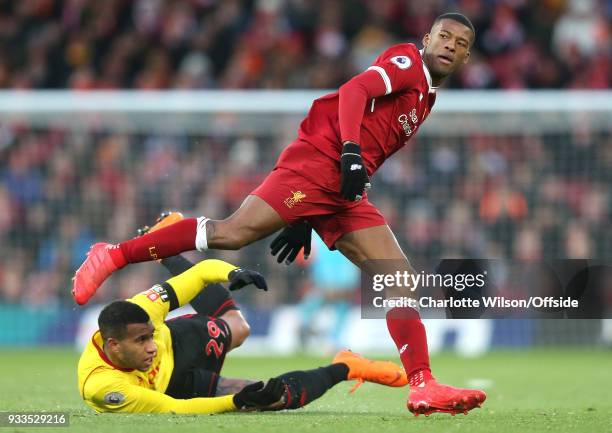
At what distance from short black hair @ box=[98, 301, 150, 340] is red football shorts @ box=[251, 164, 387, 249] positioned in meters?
0.88

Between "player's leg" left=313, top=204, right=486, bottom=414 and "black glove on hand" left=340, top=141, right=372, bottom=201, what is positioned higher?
"black glove on hand" left=340, top=141, right=372, bottom=201

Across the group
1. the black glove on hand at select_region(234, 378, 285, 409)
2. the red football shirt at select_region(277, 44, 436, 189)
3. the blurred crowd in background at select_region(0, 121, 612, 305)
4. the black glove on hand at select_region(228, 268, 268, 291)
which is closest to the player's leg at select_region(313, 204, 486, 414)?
the red football shirt at select_region(277, 44, 436, 189)

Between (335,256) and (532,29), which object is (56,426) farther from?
(532,29)

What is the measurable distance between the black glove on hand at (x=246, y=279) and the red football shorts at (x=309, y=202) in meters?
0.36

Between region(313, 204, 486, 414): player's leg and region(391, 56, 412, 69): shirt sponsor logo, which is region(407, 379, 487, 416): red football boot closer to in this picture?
region(313, 204, 486, 414): player's leg

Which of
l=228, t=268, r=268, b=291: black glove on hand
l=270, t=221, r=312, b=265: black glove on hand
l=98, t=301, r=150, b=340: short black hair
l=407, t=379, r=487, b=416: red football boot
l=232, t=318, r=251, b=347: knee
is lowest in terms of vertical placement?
l=407, t=379, r=487, b=416: red football boot

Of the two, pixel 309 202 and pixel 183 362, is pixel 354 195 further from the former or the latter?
pixel 183 362

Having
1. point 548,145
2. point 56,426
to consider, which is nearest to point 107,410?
point 56,426

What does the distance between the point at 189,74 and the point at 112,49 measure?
1.40 meters

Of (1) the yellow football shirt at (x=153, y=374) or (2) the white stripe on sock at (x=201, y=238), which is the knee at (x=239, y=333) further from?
(2) the white stripe on sock at (x=201, y=238)

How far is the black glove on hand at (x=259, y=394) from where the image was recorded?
6020 mm

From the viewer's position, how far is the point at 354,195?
5.90m

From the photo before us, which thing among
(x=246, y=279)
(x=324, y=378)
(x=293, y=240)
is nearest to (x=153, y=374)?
(x=246, y=279)

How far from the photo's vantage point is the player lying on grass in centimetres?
602
